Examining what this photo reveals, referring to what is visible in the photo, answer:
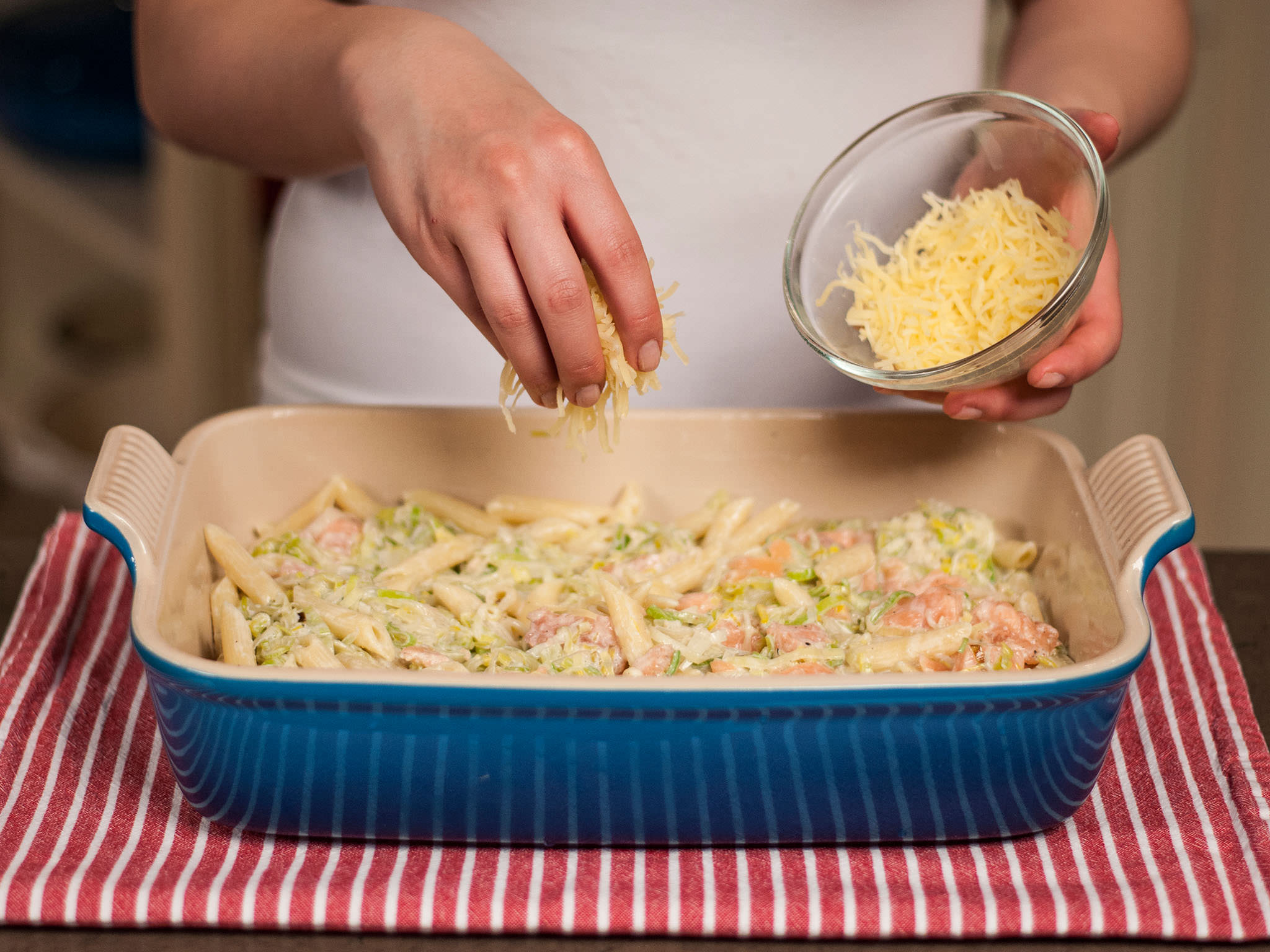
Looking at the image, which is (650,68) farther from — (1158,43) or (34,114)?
(34,114)

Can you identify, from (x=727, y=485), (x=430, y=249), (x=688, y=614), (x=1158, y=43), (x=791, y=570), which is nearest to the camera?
(x=430, y=249)

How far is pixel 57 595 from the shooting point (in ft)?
5.00

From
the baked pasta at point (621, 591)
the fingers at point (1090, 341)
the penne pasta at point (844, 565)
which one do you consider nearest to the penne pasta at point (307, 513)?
the baked pasta at point (621, 591)

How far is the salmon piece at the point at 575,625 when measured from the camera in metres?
1.29

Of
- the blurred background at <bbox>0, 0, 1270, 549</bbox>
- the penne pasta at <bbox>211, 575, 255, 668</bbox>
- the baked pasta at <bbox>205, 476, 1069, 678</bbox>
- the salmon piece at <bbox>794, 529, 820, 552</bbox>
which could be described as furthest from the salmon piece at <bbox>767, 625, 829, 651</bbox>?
the blurred background at <bbox>0, 0, 1270, 549</bbox>

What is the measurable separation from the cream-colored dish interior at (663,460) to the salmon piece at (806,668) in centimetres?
43

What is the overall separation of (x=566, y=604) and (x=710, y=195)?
1.99 feet

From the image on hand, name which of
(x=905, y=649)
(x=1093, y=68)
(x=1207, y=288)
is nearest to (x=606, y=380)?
(x=905, y=649)

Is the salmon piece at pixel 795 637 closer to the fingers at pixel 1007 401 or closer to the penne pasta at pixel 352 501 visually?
the fingers at pixel 1007 401

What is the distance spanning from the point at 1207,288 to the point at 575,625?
2813 millimetres

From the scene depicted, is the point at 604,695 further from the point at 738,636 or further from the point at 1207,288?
the point at 1207,288

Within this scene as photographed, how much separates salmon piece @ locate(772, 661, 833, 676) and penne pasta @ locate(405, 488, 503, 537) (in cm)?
47

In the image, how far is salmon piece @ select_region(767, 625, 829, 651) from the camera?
1.26 meters

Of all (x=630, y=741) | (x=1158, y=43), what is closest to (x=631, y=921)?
(x=630, y=741)
